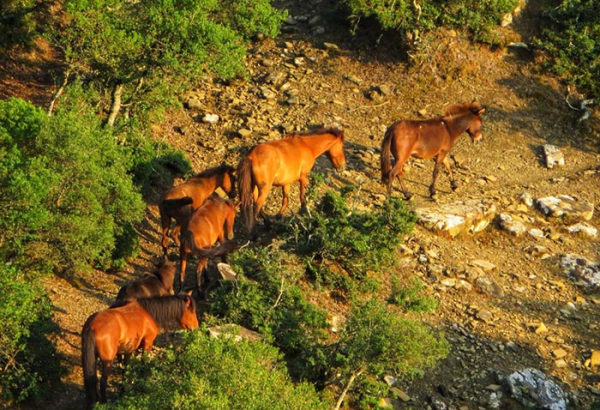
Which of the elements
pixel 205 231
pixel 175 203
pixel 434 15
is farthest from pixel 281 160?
pixel 434 15

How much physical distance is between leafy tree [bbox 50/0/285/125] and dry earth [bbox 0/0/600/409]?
214cm

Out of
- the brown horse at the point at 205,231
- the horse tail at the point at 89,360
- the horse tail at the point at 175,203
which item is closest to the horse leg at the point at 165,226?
the horse tail at the point at 175,203

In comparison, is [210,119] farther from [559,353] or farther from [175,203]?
[559,353]

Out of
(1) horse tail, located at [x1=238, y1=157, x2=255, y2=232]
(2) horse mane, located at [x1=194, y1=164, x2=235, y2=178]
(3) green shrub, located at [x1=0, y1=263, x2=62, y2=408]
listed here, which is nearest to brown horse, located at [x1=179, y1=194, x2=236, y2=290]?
(1) horse tail, located at [x1=238, y1=157, x2=255, y2=232]

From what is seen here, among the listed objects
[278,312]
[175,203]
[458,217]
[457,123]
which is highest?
[457,123]

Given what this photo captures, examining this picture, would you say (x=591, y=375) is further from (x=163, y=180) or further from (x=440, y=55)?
(x=440, y=55)

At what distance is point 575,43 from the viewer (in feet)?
76.3

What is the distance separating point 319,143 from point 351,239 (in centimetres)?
279

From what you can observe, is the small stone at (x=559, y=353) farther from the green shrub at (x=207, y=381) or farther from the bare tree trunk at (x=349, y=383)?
the green shrub at (x=207, y=381)

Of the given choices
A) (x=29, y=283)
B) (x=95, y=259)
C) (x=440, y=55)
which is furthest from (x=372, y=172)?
(x=29, y=283)

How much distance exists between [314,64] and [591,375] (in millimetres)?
11231

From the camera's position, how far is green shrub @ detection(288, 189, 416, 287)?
52.1 ft

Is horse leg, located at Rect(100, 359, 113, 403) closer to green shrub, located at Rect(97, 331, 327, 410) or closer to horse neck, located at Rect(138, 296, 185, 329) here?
green shrub, located at Rect(97, 331, 327, 410)

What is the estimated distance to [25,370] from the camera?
488 inches
